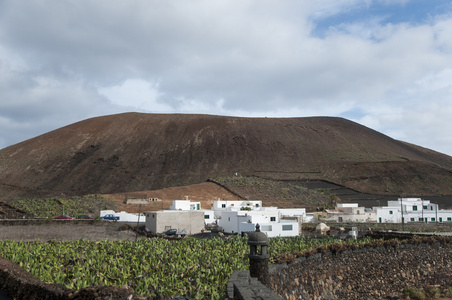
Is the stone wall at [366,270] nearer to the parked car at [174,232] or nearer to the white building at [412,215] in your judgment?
the parked car at [174,232]

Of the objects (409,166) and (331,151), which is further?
(331,151)

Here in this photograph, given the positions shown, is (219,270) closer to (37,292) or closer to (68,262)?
(37,292)

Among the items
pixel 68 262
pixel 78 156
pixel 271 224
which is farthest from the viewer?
pixel 78 156

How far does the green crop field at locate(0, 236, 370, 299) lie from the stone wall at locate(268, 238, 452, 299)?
57.2 inches

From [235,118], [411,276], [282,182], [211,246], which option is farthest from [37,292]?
[235,118]

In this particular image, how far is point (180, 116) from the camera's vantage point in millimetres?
146750

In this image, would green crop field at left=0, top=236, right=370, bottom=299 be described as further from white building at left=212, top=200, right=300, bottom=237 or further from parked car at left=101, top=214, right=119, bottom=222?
parked car at left=101, top=214, right=119, bottom=222

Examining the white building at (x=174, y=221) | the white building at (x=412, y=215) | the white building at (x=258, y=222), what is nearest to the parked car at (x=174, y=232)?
the white building at (x=174, y=221)

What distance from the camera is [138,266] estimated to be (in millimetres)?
14609

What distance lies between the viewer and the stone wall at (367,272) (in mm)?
17380

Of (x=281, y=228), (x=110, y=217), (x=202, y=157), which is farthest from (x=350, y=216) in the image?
(x=202, y=157)

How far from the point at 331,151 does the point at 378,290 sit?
10044 centimetres

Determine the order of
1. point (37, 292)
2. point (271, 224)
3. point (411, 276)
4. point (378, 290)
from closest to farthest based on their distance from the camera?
point (37, 292), point (378, 290), point (411, 276), point (271, 224)

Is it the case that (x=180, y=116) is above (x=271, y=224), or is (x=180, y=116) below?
above
